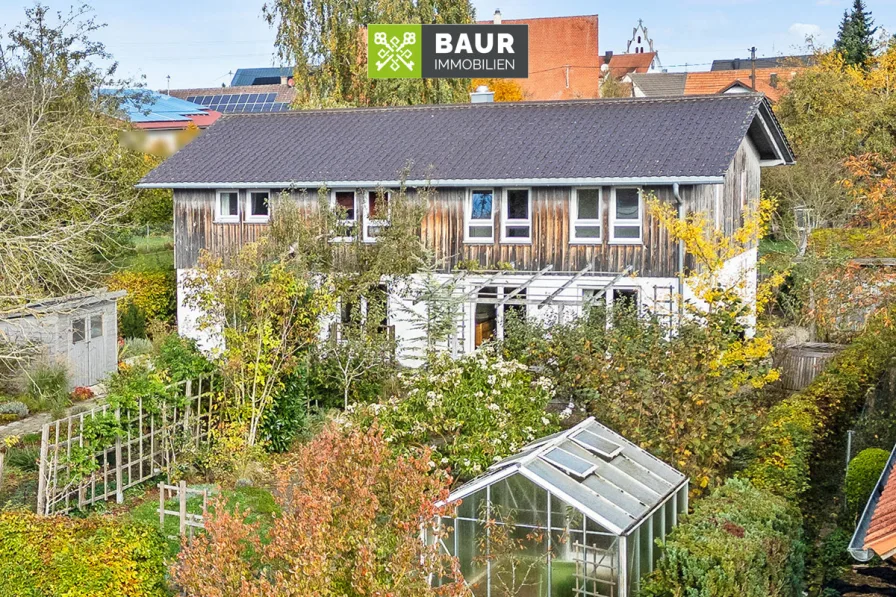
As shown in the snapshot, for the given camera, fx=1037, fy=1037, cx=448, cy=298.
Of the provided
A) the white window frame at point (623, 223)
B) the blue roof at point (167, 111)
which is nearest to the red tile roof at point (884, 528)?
the white window frame at point (623, 223)

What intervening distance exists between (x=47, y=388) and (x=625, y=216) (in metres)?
13.3

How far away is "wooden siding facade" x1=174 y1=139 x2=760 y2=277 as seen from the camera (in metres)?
23.9

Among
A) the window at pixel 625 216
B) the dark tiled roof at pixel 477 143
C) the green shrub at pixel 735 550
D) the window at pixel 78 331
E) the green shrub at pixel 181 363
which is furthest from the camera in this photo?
the dark tiled roof at pixel 477 143

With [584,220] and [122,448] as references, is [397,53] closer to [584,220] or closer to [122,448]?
[584,220]

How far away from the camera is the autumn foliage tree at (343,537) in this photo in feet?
25.0

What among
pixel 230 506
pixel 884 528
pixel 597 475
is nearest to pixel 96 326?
pixel 230 506

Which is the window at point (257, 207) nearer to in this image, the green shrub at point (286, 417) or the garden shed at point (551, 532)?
the green shrub at point (286, 417)

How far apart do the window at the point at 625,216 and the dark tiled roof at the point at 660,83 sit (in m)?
52.3

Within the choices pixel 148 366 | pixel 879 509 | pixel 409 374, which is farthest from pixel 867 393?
pixel 148 366

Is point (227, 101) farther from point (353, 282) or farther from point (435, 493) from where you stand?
point (435, 493)

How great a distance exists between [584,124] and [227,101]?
43754mm

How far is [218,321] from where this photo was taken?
17.2 m

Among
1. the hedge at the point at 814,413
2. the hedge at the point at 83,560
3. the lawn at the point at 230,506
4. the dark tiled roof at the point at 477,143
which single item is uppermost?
the dark tiled roof at the point at 477,143

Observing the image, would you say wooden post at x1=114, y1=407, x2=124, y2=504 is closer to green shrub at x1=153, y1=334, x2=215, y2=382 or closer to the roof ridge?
green shrub at x1=153, y1=334, x2=215, y2=382
